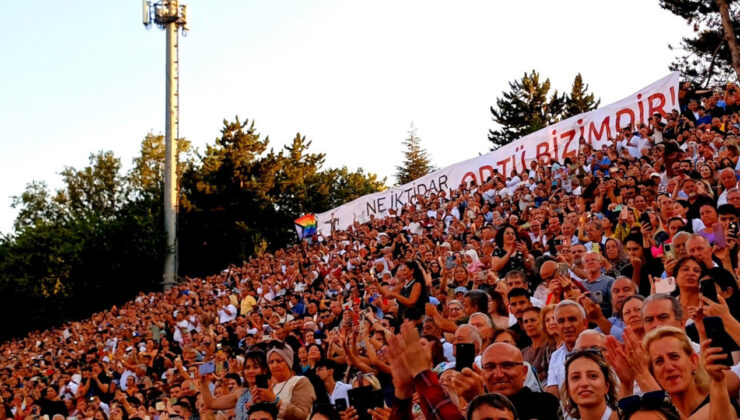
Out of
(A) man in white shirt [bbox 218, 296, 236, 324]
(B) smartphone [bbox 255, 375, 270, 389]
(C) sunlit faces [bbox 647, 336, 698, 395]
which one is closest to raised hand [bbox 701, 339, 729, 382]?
(C) sunlit faces [bbox 647, 336, 698, 395]

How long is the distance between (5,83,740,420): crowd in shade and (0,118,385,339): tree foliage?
492 inches

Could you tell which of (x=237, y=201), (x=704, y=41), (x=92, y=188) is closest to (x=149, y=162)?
(x=92, y=188)

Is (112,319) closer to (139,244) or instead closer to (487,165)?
(139,244)

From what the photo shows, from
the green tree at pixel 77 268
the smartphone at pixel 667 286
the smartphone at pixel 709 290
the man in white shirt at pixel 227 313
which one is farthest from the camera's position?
the green tree at pixel 77 268

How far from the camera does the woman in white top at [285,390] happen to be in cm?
496

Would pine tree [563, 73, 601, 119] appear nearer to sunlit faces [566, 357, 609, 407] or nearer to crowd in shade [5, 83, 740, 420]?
crowd in shade [5, 83, 740, 420]

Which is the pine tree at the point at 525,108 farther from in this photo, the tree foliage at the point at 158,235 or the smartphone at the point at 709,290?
the smartphone at the point at 709,290

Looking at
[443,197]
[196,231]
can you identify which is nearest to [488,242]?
[443,197]

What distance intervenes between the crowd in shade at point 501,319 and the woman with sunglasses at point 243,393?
17 mm

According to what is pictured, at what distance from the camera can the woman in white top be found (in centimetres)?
496

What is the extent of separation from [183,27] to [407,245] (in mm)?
27030

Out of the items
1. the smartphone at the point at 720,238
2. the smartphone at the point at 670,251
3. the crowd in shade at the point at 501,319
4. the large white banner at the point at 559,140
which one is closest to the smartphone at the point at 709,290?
the crowd in shade at the point at 501,319

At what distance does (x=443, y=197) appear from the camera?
19.8 meters

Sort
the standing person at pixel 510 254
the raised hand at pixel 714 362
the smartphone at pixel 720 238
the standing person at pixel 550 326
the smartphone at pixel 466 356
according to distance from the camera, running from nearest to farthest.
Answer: the raised hand at pixel 714 362
the smartphone at pixel 466 356
the standing person at pixel 550 326
the smartphone at pixel 720 238
the standing person at pixel 510 254
